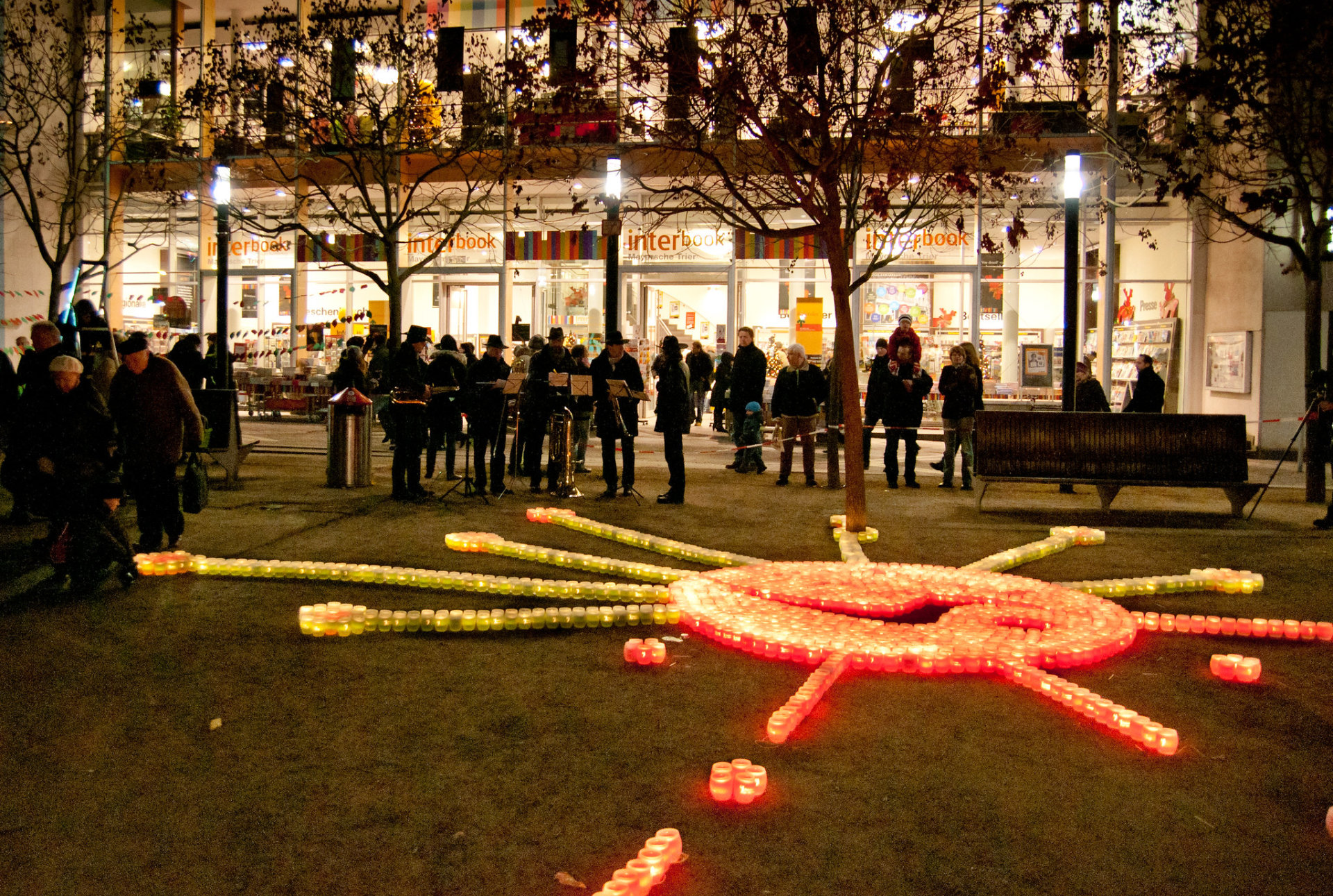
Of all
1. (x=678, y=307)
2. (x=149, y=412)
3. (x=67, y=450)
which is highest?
(x=678, y=307)

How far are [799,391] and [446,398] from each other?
4634 mm

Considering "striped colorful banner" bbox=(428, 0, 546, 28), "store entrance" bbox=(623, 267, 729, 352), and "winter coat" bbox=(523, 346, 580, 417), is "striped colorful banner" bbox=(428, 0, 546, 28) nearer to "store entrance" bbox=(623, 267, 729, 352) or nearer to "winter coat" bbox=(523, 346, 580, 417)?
"store entrance" bbox=(623, 267, 729, 352)

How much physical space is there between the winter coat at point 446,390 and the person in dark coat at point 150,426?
4356mm

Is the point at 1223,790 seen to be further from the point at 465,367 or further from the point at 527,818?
the point at 465,367

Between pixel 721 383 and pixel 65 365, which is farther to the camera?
pixel 721 383

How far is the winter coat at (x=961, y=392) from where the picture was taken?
14570 mm

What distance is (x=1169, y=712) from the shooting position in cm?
537

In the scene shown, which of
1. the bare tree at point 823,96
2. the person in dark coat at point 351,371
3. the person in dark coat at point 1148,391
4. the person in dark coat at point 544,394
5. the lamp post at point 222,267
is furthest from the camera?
the lamp post at point 222,267

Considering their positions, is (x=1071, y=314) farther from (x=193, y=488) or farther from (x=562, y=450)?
(x=193, y=488)

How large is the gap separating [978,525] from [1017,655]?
5.70 meters

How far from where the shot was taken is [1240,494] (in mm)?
12312

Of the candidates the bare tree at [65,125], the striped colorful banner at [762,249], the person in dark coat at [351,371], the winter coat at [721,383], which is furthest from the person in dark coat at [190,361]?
the striped colorful banner at [762,249]

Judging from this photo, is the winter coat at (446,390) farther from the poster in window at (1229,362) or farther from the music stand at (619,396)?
the poster in window at (1229,362)

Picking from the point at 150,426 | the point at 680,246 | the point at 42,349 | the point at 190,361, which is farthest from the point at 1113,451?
the point at 680,246
